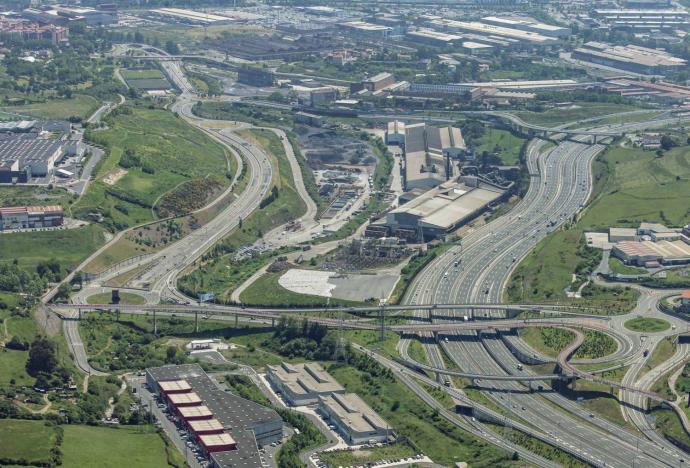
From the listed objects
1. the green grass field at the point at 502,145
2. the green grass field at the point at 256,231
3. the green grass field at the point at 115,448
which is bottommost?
the green grass field at the point at 256,231

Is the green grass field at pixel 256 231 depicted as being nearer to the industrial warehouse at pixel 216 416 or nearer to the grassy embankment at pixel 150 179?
the grassy embankment at pixel 150 179

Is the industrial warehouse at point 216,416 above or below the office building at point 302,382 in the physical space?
above

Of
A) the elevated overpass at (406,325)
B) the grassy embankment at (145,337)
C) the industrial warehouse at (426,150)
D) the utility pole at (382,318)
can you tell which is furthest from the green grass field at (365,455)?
the industrial warehouse at (426,150)

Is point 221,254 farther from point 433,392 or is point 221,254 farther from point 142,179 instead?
point 433,392

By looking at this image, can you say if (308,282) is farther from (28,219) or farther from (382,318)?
(28,219)

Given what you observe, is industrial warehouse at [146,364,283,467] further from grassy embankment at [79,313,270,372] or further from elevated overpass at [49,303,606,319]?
elevated overpass at [49,303,606,319]

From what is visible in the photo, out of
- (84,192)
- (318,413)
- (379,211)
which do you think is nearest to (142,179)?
(84,192)
